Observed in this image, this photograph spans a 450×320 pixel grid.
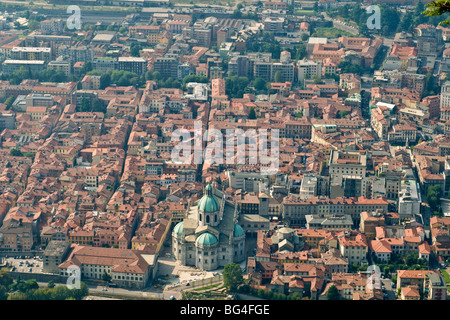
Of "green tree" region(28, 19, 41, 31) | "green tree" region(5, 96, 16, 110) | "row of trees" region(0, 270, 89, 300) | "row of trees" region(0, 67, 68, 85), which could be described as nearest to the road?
"row of trees" region(0, 270, 89, 300)

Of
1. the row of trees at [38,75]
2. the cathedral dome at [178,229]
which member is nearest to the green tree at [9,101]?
the row of trees at [38,75]

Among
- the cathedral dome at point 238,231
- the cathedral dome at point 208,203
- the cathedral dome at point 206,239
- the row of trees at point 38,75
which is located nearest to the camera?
the cathedral dome at point 206,239

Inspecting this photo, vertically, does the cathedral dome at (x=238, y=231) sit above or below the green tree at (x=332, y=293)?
above

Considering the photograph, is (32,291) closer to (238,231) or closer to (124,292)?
(124,292)

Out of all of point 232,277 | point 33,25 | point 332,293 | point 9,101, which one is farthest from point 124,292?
point 33,25

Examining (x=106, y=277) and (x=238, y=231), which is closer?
(x=106, y=277)

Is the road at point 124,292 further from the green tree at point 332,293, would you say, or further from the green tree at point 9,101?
the green tree at point 9,101
